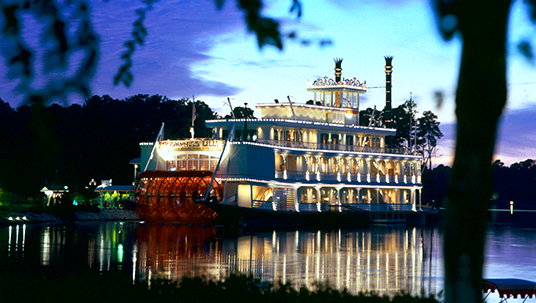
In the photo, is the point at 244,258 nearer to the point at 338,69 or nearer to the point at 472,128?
the point at 472,128

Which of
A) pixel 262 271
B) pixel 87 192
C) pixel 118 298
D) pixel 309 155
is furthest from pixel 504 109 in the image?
pixel 87 192

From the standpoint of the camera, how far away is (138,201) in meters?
45.5

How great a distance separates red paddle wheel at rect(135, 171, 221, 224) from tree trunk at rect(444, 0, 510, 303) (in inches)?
1456

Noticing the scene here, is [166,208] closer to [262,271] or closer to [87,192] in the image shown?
[87,192]

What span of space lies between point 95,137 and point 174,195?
2640 centimetres

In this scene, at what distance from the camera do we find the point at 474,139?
5.18 metres

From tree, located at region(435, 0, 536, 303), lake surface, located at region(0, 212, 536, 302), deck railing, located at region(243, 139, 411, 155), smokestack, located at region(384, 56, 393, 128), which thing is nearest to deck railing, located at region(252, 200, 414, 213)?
deck railing, located at region(243, 139, 411, 155)

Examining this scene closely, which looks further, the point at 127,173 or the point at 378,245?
the point at 127,173

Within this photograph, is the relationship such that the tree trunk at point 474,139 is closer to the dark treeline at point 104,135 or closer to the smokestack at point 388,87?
the dark treeline at point 104,135

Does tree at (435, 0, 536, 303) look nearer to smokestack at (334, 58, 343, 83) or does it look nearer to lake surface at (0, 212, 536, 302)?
lake surface at (0, 212, 536, 302)

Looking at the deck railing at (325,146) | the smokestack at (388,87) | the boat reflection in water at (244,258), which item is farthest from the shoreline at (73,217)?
the smokestack at (388,87)

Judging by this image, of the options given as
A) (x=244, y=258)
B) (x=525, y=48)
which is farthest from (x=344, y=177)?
(x=525, y=48)

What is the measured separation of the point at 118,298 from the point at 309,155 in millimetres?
39073

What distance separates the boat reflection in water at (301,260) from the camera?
55.9ft
